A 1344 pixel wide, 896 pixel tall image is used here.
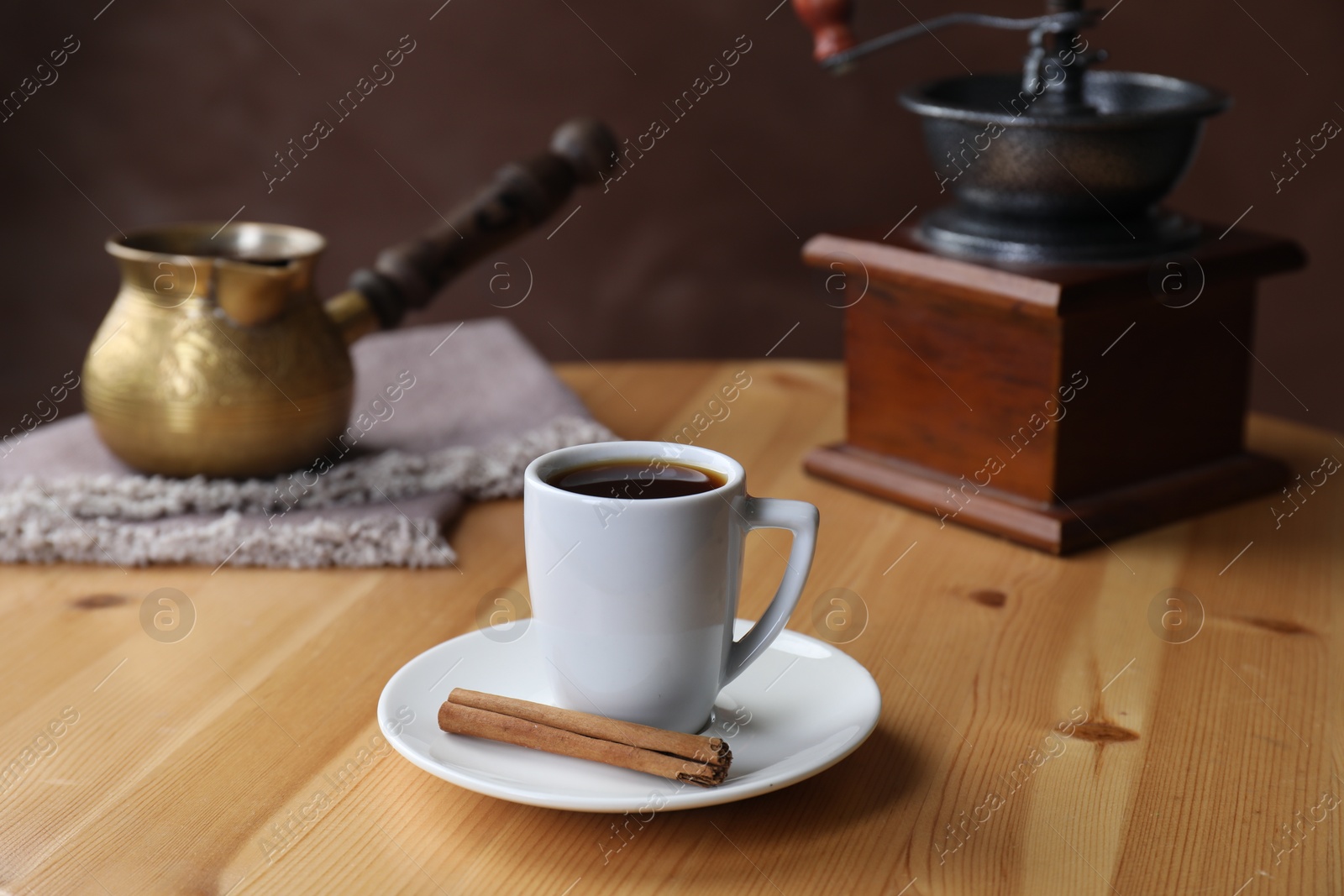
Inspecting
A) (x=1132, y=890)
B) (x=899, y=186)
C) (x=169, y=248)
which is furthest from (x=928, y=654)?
(x=899, y=186)

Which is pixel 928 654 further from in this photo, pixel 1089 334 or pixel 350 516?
pixel 350 516

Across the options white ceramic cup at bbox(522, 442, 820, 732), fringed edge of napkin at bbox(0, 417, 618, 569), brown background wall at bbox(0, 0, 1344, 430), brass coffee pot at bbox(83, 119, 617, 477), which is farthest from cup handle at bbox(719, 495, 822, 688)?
brown background wall at bbox(0, 0, 1344, 430)

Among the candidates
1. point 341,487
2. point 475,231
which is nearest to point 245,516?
point 341,487

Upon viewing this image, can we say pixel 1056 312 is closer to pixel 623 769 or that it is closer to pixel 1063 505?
pixel 1063 505

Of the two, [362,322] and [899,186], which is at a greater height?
[362,322]

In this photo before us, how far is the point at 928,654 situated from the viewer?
2.70ft

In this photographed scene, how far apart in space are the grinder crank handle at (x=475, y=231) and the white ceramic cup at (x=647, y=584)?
0.57 meters

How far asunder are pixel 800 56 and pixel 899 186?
0.84 ft

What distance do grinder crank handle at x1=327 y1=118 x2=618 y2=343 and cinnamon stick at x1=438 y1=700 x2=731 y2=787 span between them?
60 cm

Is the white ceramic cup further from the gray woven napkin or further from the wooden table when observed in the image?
the gray woven napkin

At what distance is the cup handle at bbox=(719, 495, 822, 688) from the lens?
666 mm

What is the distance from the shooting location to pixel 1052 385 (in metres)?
1.00

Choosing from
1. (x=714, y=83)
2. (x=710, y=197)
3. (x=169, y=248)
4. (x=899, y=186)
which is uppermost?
(x=169, y=248)

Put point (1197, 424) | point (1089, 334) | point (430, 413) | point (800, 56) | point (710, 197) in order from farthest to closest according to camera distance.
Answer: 1. point (710, 197)
2. point (800, 56)
3. point (430, 413)
4. point (1197, 424)
5. point (1089, 334)
